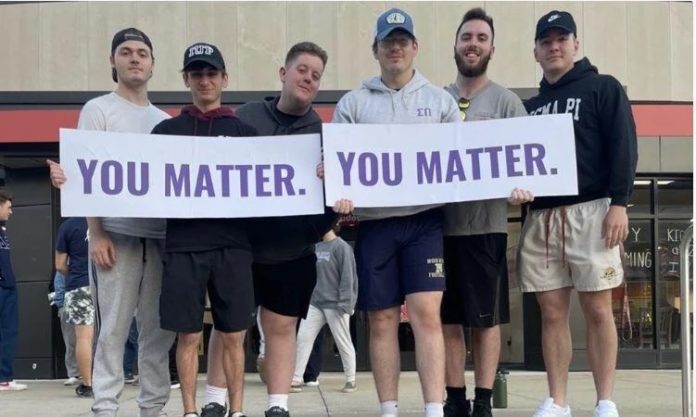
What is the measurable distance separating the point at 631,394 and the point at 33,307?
7186 millimetres

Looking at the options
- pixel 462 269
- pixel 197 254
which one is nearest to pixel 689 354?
pixel 462 269

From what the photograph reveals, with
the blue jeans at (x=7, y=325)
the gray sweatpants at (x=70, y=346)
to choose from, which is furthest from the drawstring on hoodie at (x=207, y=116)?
the gray sweatpants at (x=70, y=346)

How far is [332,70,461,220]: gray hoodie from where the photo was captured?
519 centimetres

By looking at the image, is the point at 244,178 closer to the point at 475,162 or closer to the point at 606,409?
the point at 475,162

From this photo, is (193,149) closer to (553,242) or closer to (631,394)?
(553,242)

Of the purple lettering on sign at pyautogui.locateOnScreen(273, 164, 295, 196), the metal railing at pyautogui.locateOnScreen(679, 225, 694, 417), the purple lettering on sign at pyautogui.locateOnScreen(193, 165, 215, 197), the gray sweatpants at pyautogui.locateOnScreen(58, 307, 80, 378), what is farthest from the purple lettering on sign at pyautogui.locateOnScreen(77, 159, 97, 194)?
the gray sweatpants at pyautogui.locateOnScreen(58, 307, 80, 378)

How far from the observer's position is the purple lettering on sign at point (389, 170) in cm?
517

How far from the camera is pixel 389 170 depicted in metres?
5.21

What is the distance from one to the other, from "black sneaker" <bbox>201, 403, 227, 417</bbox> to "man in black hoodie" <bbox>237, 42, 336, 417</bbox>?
0.26 m

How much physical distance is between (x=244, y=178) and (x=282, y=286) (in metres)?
0.65

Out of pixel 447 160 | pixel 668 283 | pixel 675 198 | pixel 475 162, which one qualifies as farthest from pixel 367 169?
pixel 668 283

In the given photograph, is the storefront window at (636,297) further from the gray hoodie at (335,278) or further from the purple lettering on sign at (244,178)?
the purple lettering on sign at (244,178)

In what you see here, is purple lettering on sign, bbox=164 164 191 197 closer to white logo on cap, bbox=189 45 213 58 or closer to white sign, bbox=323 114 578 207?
white logo on cap, bbox=189 45 213 58

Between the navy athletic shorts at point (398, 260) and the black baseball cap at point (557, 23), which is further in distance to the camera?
the black baseball cap at point (557, 23)
